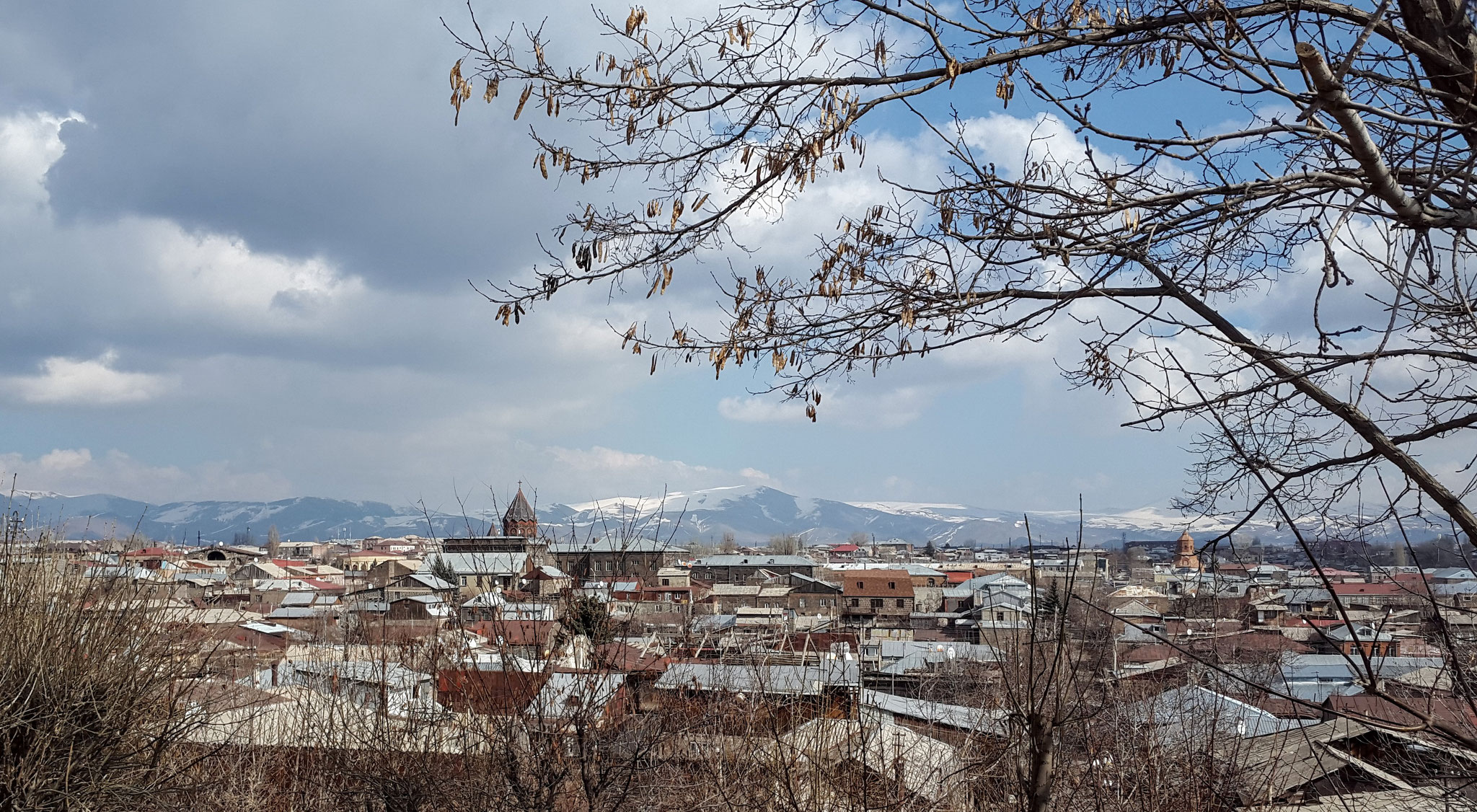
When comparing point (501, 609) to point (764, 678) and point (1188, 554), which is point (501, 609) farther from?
point (1188, 554)

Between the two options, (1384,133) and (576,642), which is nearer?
(1384,133)

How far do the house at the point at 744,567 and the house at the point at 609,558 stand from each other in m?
A: 56.3

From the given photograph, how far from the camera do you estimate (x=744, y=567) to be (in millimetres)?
67000

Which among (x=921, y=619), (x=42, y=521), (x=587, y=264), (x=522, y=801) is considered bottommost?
(x=921, y=619)

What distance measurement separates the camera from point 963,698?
11.2m

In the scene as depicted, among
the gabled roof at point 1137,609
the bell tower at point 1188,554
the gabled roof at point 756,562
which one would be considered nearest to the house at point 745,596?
the gabled roof at point 1137,609

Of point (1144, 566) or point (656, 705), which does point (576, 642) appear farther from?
point (1144, 566)

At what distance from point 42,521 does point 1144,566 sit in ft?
214

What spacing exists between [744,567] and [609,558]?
206 feet

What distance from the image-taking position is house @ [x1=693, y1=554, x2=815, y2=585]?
63.8 metres

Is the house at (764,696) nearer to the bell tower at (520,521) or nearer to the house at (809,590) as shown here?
the bell tower at (520,521)

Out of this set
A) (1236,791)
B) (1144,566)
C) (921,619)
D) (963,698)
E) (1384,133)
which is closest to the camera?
(1384,133)

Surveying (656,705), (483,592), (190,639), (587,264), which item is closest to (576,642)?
(483,592)

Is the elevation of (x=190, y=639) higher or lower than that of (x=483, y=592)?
Answer: lower
